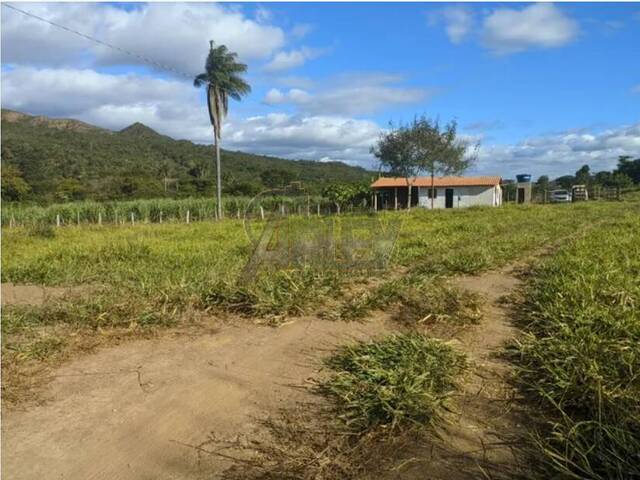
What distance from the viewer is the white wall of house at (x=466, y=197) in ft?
117

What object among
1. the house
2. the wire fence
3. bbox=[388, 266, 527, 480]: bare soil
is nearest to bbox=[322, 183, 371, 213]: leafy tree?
the house

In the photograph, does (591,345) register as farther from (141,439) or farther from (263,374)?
(141,439)

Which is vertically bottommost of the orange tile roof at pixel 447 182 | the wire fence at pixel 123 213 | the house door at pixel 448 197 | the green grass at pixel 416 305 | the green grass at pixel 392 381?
the green grass at pixel 392 381

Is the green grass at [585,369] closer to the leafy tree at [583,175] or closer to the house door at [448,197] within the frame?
the house door at [448,197]

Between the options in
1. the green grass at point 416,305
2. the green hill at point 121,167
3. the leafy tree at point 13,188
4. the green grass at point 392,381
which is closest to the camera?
the green grass at point 392,381

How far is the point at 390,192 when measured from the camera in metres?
37.9

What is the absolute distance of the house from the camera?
35750 millimetres

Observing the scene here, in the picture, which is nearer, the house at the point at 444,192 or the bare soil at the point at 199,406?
the bare soil at the point at 199,406

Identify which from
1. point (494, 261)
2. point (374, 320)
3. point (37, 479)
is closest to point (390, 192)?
point (494, 261)

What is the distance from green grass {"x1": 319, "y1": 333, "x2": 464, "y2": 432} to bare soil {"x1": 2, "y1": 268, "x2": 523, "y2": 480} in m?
0.13

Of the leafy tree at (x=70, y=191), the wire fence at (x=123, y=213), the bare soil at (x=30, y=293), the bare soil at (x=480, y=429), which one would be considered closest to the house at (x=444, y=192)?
the wire fence at (x=123, y=213)

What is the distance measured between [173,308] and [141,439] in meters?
2.17

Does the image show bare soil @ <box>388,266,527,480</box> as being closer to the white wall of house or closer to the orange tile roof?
the white wall of house

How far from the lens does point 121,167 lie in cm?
5238
